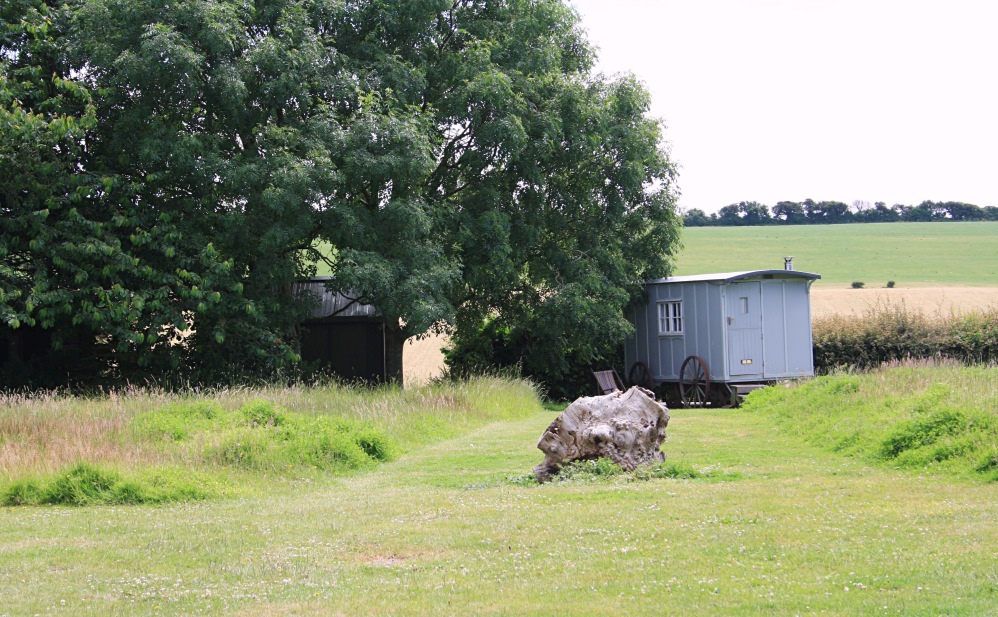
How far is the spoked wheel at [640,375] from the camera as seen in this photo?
2577cm

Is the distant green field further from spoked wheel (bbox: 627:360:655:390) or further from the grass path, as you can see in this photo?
the grass path

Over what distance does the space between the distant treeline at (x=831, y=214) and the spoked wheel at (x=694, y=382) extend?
7103cm

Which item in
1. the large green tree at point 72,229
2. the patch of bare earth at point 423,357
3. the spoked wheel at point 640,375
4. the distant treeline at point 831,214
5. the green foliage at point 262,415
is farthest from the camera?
the distant treeline at point 831,214

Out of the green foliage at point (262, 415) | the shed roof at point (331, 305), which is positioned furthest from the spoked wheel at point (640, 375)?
the green foliage at point (262, 415)

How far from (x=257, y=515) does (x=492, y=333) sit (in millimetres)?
17827

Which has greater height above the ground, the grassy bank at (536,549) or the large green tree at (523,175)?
the large green tree at (523,175)

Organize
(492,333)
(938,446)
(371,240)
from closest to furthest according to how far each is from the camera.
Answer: (938,446) < (371,240) < (492,333)

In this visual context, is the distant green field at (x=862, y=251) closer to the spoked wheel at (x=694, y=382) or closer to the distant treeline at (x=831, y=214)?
the distant treeline at (x=831, y=214)

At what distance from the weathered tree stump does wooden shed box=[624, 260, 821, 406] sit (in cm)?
1327

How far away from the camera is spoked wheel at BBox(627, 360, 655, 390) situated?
2577cm

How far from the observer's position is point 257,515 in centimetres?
820

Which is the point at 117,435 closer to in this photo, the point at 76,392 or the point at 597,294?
the point at 76,392

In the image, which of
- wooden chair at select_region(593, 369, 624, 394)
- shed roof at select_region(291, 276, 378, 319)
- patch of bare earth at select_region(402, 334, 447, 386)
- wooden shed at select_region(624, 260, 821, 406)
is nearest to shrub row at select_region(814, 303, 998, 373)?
wooden shed at select_region(624, 260, 821, 406)

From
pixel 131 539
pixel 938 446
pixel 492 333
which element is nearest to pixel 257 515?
pixel 131 539
